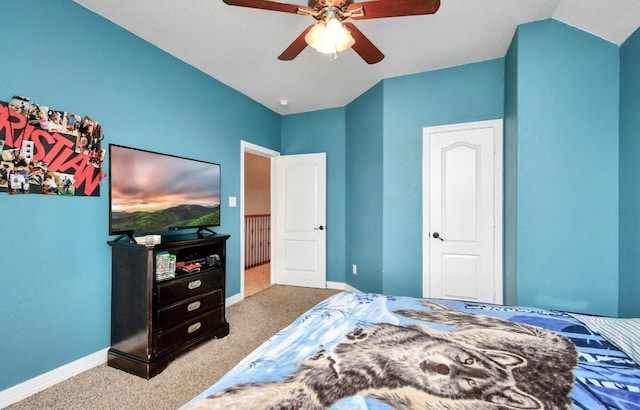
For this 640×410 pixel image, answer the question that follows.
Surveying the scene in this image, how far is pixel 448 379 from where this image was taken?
929 mm

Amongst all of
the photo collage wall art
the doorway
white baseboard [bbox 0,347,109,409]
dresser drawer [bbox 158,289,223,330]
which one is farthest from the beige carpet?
the doorway

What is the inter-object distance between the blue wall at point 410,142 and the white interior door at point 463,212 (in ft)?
0.34

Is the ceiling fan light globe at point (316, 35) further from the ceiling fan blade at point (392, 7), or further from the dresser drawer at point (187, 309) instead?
Result: the dresser drawer at point (187, 309)

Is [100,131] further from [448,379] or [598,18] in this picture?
[598,18]

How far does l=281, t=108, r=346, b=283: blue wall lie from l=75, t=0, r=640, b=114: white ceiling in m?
0.89

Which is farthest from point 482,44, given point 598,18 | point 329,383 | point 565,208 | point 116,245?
point 116,245

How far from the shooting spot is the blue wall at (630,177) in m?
1.94

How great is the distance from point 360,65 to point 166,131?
2076 mm

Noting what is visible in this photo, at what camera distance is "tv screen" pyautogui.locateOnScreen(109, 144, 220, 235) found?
2219 millimetres

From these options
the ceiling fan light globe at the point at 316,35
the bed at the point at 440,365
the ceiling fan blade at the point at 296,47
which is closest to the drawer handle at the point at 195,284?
the bed at the point at 440,365

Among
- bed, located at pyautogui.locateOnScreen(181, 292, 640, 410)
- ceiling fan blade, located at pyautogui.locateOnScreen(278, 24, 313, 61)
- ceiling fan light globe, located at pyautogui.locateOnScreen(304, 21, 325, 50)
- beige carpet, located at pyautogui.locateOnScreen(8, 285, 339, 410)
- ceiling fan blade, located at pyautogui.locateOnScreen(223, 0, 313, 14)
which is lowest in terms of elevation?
beige carpet, located at pyautogui.locateOnScreen(8, 285, 339, 410)

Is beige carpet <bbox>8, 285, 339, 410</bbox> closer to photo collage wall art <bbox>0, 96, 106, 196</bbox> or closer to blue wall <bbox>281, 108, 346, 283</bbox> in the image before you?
photo collage wall art <bbox>0, 96, 106, 196</bbox>

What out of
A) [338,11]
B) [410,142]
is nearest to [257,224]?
[410,142]

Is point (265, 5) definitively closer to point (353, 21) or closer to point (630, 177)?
point (353, 21)
